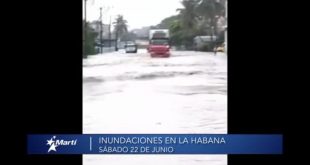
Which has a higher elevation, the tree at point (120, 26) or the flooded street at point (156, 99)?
the tree at point (120, 26)

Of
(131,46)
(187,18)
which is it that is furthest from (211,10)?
(131,46)

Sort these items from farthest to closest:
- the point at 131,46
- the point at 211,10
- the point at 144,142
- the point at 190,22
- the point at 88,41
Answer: the point at 190,22
the point at 131,46
the point at 211,10
the point at 88,41
the point at 144,142

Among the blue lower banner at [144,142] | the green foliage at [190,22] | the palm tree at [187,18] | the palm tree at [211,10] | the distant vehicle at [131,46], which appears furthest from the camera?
the distant vehicle at [131,46]

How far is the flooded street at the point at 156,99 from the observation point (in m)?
3.29

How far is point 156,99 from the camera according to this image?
5.25 meters

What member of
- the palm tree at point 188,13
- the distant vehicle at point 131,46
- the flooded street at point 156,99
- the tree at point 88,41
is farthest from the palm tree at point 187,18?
the tree at point 88,41

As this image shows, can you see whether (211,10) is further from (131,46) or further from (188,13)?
(131,46)

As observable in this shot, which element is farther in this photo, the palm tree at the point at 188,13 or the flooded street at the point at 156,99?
the palm tree at the point at 188,13

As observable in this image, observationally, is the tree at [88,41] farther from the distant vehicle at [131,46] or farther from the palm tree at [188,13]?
the palm tree at [188,13]
